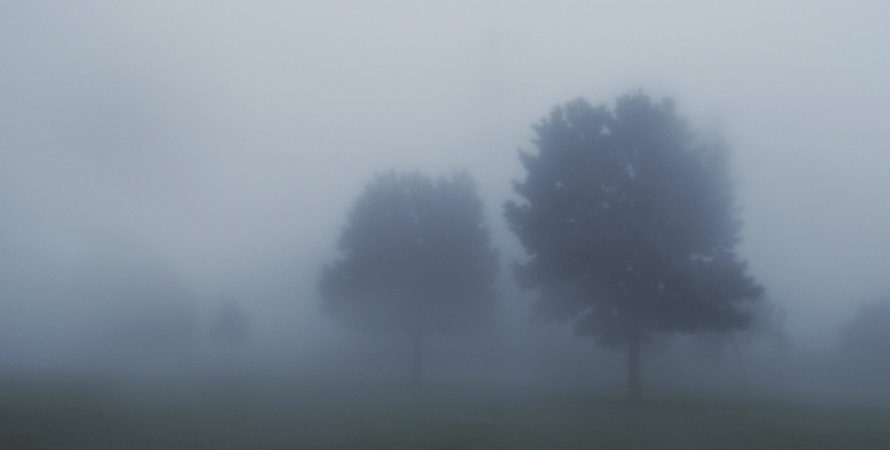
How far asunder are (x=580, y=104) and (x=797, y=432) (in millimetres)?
16280

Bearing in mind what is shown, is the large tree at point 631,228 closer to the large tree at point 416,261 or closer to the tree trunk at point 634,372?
the tree trunk at point 634,372

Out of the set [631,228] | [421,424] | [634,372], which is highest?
[631,228]

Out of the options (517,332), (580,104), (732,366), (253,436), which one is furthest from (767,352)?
(253,436)

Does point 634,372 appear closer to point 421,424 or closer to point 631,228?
point 631,228

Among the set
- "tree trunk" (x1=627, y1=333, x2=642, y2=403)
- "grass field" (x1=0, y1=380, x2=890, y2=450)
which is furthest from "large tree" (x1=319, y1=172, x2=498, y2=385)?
"tree trunk" (x1=627, y1=333, x2=642, y2=403)

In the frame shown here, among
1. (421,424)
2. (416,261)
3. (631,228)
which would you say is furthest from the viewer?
(416,261)

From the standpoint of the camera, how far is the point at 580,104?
99.5 ft

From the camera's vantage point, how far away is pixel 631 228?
91.5ft

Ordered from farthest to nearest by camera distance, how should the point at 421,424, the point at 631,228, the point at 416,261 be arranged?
the point at 416,261, the point at 631,228, the point at 421,424

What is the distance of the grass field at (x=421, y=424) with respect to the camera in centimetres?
1557

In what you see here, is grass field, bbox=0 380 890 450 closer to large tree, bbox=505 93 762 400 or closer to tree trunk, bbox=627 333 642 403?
tree trunk, bbox=627 333 642 403

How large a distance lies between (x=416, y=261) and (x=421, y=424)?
2450 centimetres

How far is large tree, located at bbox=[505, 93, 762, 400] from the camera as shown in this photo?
27938mm

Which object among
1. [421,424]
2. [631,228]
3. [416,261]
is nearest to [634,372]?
[631,228]
